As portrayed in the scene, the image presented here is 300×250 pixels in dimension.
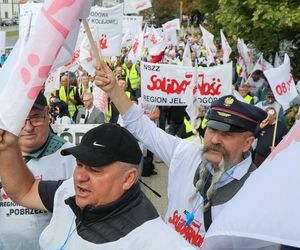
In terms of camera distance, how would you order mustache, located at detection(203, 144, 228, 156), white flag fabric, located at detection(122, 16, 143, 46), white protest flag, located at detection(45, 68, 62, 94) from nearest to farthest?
mustache, located at detection(203, 144, 228, 156) → white protest flag, located at detection(45, 68, 62, 94) → white flag fabric, located at detection(122, 16, 143, 46)

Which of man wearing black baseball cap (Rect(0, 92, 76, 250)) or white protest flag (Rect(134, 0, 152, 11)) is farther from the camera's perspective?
white protest flag (Rect(134, 0, 152, 11))

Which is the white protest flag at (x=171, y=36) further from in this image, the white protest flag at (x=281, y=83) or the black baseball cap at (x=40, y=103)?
the black baseball cap at (x=40, y=103)

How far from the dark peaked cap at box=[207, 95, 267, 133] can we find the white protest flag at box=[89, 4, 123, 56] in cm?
711

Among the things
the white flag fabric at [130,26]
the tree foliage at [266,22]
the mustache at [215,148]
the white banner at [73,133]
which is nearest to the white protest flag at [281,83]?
the white banner at [73,133]

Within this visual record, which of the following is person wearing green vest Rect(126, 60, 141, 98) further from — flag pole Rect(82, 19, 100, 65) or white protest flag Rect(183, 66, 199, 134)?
flag pole Rect(82, 19, 100, 65)

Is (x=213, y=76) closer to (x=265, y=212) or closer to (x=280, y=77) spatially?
(x=280, y=77)

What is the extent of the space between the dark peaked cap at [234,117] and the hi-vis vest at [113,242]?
1064 mm

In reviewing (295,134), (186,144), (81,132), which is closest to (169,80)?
(81,132)

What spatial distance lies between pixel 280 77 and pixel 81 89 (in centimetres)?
487

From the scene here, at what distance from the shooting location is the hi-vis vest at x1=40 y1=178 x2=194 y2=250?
1.96 metres

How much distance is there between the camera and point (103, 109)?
7.49 m

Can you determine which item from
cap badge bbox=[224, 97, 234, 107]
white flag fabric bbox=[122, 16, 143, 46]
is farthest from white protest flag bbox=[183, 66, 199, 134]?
white flag fabric bbox=[122, 16, 143, 46]

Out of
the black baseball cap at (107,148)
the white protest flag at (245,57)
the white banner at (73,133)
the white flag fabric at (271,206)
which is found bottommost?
the white protest flag at (245,57)

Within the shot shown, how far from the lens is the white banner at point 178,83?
6.95m
